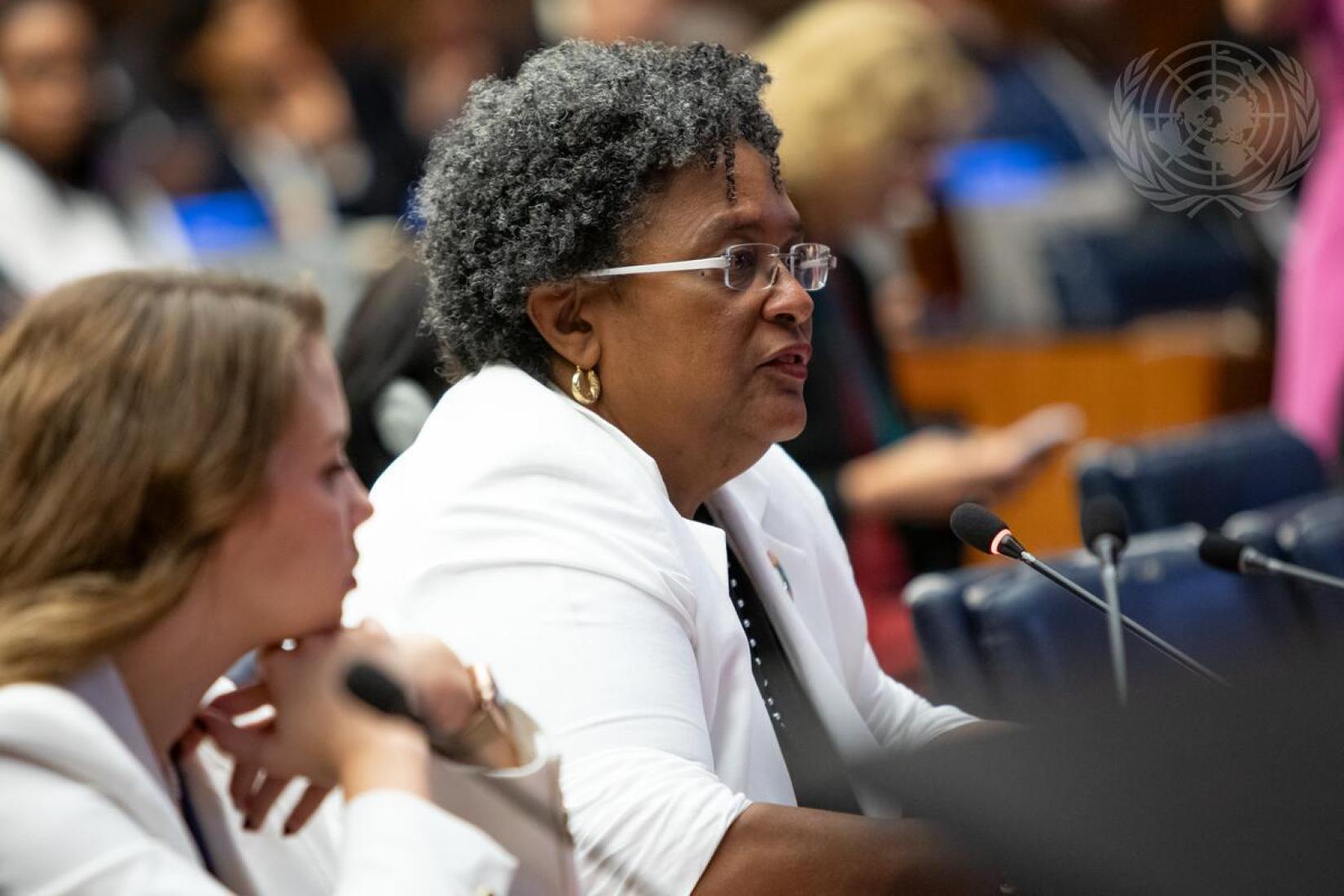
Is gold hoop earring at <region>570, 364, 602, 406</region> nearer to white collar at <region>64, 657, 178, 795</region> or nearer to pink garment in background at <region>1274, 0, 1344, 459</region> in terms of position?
white collar at <region>64, 657, 178, 795</region>

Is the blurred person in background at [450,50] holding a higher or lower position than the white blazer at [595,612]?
higher

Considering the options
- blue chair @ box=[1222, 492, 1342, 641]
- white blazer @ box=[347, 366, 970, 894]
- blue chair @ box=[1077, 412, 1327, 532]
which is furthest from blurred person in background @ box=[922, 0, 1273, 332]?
white blazer @ box=[347, 366, 970, 894]

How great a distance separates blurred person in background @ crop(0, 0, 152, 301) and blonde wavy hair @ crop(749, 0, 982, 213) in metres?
2.35

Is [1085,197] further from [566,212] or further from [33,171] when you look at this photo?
[566,212]

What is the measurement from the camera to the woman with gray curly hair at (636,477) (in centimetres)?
158

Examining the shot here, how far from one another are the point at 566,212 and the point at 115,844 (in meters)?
0.87

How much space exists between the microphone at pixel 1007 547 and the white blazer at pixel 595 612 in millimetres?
238

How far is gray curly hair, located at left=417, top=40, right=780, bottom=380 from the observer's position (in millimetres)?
1794

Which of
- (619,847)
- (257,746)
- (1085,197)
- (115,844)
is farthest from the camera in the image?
(1085,197)

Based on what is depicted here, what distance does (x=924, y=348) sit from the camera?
5.59 metres

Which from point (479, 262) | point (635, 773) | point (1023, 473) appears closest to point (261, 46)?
point (1023, 473)

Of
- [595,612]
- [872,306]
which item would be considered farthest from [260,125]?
[595,612]

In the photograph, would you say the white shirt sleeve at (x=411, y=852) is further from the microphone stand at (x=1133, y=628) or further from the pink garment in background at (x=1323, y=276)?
the pink garment in background at (x=1323, y=276)

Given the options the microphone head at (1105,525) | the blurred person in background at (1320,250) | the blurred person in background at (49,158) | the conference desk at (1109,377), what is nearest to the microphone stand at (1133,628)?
the microphone head at (1105,525)
